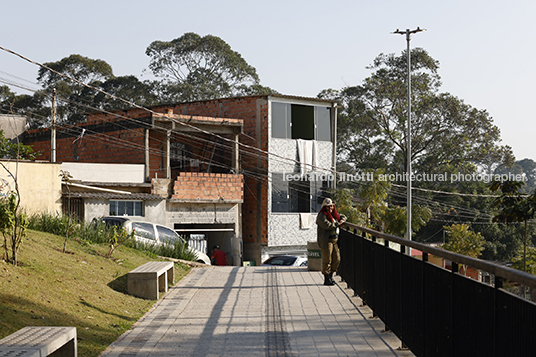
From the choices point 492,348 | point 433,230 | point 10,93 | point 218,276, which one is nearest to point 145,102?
point 10,93

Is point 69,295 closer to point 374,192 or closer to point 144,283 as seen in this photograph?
point 144,283

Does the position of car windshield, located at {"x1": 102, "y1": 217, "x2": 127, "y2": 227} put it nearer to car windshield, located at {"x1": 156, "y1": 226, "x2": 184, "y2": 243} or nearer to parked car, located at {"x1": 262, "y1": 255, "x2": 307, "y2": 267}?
car windshield, located at {"x1": 156, "y1": 226, "x2": 184, "y2": 243}

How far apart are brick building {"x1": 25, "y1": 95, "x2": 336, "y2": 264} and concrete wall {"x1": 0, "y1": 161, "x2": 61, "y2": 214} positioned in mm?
9141

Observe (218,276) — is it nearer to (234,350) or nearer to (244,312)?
(244,312)

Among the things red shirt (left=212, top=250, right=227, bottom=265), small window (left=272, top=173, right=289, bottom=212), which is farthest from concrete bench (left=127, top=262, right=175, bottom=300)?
small window (left=272, top=173, right=289, bottom=212)

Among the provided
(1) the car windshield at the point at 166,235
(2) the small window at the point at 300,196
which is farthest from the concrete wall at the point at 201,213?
(1) the car windshield at the point at 166,235

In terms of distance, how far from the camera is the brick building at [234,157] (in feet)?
97.3

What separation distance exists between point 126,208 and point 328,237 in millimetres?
15201

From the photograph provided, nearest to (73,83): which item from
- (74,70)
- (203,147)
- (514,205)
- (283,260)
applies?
(74,70)

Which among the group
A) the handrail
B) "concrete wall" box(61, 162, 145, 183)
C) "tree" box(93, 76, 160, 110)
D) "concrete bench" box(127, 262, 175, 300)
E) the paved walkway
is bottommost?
the paved walkway

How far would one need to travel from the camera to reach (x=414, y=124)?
48156 mm

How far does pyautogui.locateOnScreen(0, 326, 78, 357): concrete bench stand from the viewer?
4.40m

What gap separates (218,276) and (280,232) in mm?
19082

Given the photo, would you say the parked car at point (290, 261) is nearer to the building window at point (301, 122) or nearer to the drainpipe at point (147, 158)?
the drainpipe at point (147, 158)
